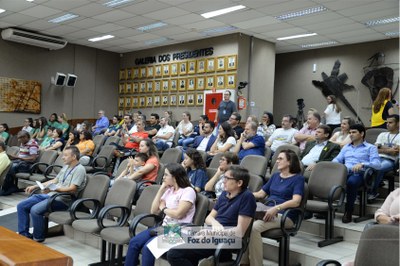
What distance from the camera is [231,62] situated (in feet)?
33.9

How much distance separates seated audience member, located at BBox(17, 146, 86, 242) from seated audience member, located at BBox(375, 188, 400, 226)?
327cm

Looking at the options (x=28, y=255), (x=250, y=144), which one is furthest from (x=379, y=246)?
(x=250, y=144)

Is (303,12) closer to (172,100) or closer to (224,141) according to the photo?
(224,141)

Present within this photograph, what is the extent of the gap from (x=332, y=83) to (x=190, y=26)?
4400mm

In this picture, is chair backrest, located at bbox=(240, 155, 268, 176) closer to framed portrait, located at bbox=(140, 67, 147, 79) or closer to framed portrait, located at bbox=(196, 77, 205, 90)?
framed portrait, located at bbox=(196, 77, 205, 90)

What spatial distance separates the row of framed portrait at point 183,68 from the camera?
10.4 meters

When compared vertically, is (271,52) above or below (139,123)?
above

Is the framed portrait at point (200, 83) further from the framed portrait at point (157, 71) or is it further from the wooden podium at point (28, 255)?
the wooden podium at point (28, 255)

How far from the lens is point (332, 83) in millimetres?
11289

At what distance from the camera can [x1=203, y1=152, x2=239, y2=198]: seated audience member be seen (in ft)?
13.7

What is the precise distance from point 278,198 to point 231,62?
7054 millimetres

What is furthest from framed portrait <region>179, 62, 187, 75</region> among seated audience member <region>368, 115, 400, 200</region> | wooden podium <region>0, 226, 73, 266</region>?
wooden podium <region>0, 226, 73, 266</region>

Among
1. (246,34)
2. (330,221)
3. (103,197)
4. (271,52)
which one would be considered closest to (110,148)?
(103,197)

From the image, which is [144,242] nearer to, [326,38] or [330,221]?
[330,221]
